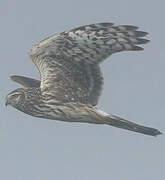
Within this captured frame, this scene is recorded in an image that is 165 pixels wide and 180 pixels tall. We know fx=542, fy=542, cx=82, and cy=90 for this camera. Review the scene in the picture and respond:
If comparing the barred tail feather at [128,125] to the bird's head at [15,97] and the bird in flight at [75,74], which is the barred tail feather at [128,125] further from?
the bird's head at [15,97]

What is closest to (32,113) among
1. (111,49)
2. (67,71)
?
(67,71)

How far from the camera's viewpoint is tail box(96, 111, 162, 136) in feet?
36.2

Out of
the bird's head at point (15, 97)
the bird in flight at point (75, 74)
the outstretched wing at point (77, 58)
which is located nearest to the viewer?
the bird in flight at point (75, 74)

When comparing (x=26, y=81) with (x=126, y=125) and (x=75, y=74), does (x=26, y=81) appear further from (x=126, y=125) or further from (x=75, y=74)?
(x=126, y=125)

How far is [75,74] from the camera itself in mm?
12109

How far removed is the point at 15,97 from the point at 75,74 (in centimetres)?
143

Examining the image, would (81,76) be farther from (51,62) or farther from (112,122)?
(112,122)

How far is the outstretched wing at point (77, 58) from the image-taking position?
11.6 meters

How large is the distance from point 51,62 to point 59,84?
568mm

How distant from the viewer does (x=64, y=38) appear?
1182 centimetres

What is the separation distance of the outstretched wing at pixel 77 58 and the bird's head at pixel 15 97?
1.60ft

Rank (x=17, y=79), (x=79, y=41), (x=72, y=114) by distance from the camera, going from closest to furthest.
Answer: (x=72, y=114)
(x=79, y=41)
(x=17, y=79)

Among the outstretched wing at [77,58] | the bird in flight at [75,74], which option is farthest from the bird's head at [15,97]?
the outstretched wing at [77,58]

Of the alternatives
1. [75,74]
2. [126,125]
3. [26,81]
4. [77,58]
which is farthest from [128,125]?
[26,81]
